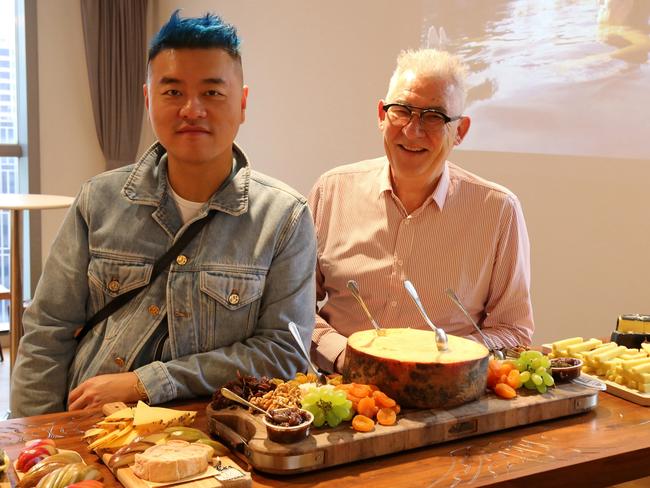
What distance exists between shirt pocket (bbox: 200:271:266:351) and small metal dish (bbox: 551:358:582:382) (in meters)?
0.64

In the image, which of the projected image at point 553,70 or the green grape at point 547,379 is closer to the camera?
the green grape at point 547,379

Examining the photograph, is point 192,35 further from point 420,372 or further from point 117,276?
point 420,372

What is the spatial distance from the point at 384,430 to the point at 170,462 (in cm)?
36

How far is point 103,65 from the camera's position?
582 cm

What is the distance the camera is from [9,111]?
5.77 meters

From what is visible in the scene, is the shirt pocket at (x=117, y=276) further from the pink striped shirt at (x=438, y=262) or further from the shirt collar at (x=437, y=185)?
the shirt collar at (x=437, y=185)

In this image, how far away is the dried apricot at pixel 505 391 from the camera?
1.47 meters

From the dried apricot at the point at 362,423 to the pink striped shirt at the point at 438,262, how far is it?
84cm

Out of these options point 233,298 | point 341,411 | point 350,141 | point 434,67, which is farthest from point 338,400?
point 350,141

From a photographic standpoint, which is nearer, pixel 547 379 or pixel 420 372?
pixel 420 372

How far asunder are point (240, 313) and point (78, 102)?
4.63 meters

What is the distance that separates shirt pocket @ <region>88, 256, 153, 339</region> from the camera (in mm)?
1682

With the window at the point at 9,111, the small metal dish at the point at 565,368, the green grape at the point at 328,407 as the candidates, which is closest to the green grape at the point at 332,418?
the green grape at the point at 328,407

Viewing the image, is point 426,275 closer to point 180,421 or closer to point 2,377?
point 180,421
